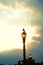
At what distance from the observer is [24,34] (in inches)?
818

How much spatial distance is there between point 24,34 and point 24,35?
0.10m

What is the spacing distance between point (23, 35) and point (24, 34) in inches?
4.9

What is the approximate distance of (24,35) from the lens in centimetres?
2073

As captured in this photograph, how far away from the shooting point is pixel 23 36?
20.7 meters

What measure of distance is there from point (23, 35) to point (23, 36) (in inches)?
3.6

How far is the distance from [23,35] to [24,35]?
92 millimetres

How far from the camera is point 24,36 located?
20.7 metres

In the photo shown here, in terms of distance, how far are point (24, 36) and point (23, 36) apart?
9 cm
